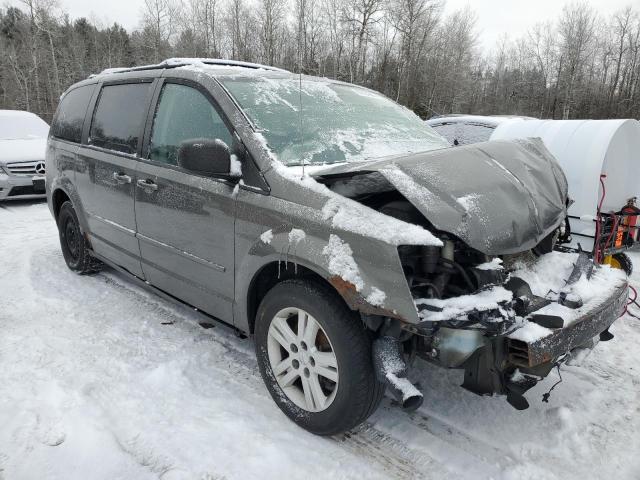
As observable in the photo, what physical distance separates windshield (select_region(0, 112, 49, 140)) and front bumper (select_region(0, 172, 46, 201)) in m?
→ 1.51

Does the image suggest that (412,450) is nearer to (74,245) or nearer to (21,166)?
(74,245)

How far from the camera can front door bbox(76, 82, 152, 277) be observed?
3500 mm

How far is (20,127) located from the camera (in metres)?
9.48

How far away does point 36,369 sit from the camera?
115 inches

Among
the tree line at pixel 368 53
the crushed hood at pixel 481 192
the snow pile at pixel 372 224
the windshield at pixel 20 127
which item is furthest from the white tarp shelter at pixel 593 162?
the tree line at pixel 368 53

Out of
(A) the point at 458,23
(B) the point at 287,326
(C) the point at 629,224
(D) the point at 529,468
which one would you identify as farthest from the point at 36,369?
(A) the point at 458,23

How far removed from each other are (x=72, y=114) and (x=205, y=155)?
2.96m

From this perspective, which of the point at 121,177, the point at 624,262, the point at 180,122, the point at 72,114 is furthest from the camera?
the point at 624,262

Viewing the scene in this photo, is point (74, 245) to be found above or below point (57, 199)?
below

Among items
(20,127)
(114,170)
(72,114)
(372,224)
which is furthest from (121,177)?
(20,127)

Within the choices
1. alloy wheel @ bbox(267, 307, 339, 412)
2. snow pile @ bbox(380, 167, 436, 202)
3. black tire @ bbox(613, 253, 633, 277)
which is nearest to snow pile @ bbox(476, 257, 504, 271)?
snow pile @ bbox(380, 167, 436, 202)

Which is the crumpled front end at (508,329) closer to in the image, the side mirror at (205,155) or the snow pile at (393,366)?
the snow pile at (393,366)

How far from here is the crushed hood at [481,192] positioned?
207 cm

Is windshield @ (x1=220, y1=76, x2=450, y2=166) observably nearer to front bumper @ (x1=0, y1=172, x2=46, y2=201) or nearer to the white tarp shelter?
the white tarp shelter
